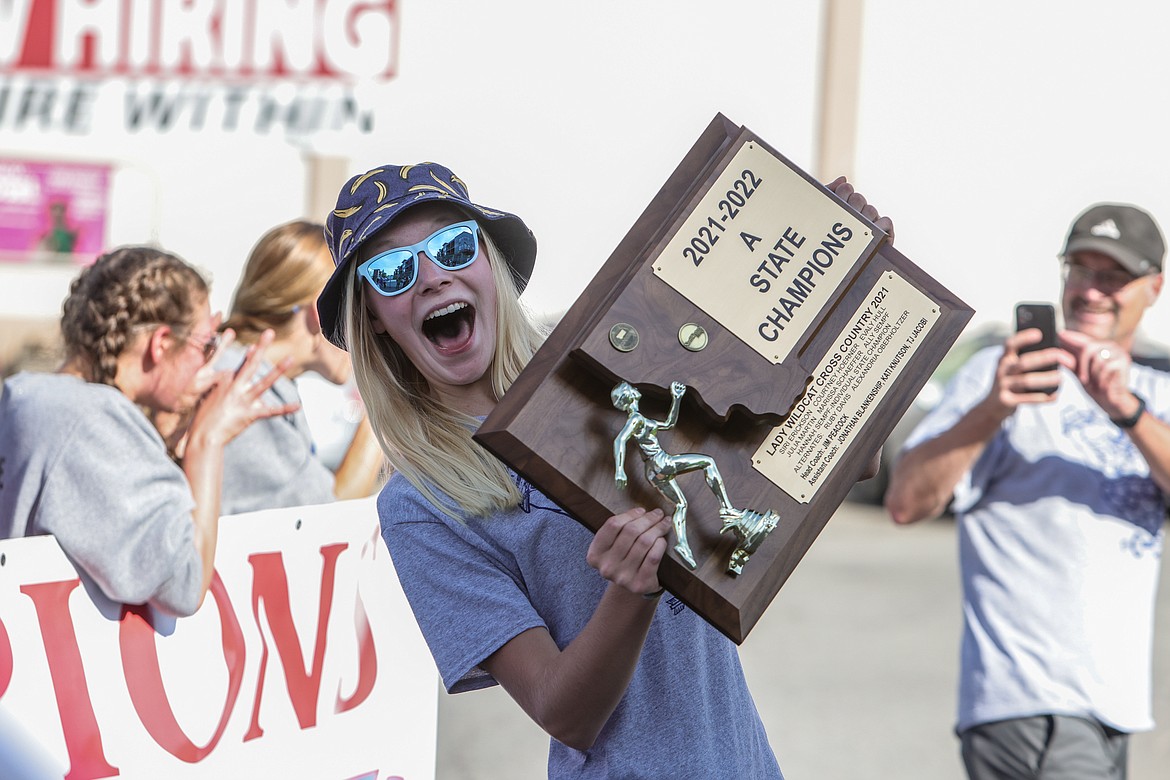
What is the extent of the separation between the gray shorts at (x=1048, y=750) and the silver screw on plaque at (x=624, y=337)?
7.27 feet

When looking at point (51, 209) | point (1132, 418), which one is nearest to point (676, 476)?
point (1132, 418)

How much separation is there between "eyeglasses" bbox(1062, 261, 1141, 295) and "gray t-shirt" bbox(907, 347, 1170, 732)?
0.29m

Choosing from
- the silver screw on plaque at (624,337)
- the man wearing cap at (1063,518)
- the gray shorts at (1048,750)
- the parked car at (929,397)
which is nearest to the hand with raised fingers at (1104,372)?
the man wearing cap at (1063,518)

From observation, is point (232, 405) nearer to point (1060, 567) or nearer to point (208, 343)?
point (208, 343)

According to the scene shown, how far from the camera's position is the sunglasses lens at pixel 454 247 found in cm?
185

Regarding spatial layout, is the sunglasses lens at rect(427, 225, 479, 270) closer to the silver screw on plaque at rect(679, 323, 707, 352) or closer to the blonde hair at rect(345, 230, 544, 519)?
the blonde hair at rect(345, 230, 544, 519)

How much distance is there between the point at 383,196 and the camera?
6.10 ft

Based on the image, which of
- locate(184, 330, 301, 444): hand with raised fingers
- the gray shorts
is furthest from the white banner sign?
the gray shorts

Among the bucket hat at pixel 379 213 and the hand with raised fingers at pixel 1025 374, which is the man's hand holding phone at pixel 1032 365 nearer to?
the hand with raised fingers at pixel 1025 374

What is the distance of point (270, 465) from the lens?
3555mm

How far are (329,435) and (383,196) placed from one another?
2.29m

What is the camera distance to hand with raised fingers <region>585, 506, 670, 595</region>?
4.86 feet

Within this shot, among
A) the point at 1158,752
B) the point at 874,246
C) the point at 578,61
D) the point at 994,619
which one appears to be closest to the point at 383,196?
the point at 874,246

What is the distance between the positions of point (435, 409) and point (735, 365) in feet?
1.60
